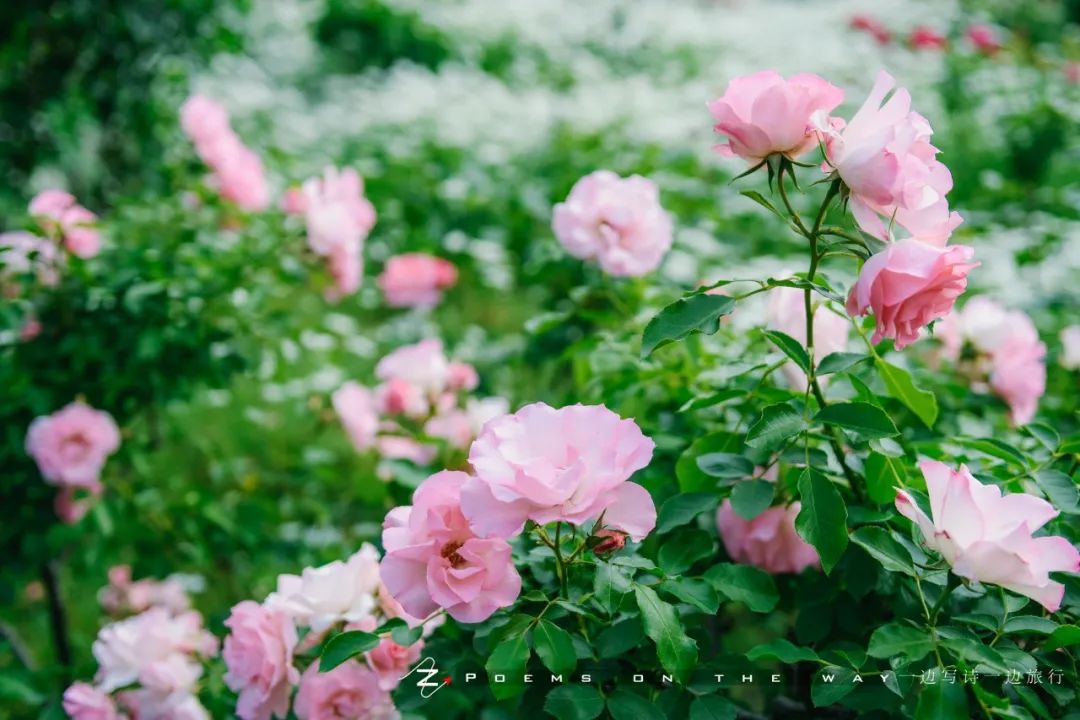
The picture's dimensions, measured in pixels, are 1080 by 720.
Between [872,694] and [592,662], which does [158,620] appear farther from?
[872,694]

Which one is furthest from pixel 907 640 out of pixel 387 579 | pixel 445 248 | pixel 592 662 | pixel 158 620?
pixel 445 248

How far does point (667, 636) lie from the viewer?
789 mm

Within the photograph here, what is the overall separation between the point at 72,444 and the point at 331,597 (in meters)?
0.84

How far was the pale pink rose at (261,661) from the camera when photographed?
0.95 meters

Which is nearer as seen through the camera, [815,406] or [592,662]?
[592,662]

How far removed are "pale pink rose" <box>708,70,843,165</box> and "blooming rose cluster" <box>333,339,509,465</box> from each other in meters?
0.73

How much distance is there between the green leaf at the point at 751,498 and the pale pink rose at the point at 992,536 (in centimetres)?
14

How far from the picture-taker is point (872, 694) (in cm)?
83

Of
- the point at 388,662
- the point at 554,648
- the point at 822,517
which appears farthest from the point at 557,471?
the point at 388,662

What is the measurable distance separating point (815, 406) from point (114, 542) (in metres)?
1.41

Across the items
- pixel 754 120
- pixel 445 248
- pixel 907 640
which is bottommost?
pixel 445 248

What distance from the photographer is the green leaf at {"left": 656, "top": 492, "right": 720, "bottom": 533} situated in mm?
911

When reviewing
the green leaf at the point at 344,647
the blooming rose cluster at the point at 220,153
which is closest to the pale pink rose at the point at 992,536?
the green leaf at the point at 344,647

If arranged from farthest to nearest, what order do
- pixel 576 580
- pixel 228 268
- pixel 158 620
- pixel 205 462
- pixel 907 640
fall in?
1. pixel 205 462
2. pixel 228 268
3. pixel 158 620
4. pixel 576 580
5. pixel 907 640
